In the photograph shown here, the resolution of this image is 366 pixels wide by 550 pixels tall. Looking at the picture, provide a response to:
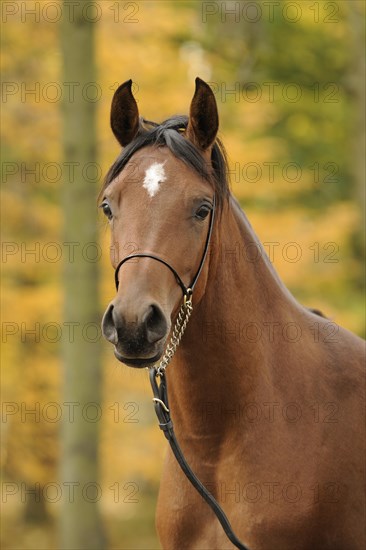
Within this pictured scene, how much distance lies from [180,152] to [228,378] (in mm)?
1006

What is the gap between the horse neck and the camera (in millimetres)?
3807

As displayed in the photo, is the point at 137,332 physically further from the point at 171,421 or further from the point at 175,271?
the point at 171,421

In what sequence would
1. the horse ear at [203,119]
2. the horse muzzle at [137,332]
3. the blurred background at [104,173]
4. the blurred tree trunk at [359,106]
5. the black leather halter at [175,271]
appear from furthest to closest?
the blurred tree trunk at [359,106] < the blurred background at [104,173] < the horse ear at [203,119] < the black leather halter at [175,271] < the horse muzzle at [137,332]

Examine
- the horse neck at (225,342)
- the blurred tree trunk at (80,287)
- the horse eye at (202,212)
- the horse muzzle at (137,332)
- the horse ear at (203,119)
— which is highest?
the horse ear at (203,119)

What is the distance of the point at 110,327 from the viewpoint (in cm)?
330

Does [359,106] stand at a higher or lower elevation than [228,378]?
lower

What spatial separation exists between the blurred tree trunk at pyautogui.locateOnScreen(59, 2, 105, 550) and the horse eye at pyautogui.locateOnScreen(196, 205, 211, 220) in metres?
5.35

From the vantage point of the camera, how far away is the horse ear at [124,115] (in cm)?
382

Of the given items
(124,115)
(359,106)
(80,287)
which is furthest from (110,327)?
(359,106)

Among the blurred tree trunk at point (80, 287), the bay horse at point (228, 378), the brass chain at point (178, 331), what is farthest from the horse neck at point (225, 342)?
the blurred tree trunk at point (80, 287)

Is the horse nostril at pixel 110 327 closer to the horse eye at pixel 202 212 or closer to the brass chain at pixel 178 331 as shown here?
the brass chain at pixel 178 331

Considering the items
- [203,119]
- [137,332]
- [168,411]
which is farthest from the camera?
[168,411]

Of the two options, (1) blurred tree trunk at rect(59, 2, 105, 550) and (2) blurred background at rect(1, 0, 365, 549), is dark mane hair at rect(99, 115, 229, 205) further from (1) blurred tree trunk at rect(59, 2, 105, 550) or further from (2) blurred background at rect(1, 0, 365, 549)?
(1) blurred tree trunk at rect(59, 2, 105, 550)

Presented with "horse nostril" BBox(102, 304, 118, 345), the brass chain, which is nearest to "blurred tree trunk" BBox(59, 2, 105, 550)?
the brass chain
